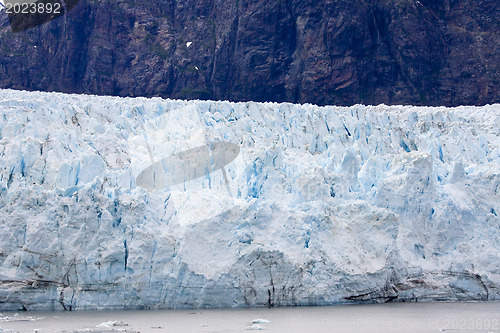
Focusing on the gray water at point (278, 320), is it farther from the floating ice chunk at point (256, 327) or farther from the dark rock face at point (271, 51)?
the dark rock face at point (271, 51)

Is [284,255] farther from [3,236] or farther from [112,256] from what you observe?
[3,236]

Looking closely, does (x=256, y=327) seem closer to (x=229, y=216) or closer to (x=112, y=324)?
(x=112, y=324)

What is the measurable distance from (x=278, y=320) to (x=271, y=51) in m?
20.4

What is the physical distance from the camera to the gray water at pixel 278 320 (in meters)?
10.8

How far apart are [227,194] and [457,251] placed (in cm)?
457

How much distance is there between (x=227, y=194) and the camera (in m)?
14.3

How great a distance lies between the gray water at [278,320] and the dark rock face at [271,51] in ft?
58.1

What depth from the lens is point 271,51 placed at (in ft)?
100

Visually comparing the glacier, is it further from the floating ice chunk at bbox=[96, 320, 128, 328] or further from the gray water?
the floating ice chunk at bbox=[96, 320, 128, 328]

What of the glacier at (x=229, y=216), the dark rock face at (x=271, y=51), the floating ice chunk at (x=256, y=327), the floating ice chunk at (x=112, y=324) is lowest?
the floating ice chunk at (x=256, y=327)

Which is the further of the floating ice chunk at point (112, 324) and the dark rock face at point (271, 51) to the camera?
the dark rock face at point (271, 51)

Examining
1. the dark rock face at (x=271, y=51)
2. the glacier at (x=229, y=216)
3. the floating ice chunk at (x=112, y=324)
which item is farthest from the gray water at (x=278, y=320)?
the dark rock face at (x=271, y=51)

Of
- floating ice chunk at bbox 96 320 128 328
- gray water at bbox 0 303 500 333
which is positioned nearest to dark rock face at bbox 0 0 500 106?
gray water at bbox 0 303 500 333

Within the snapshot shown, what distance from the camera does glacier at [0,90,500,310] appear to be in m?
12.6
